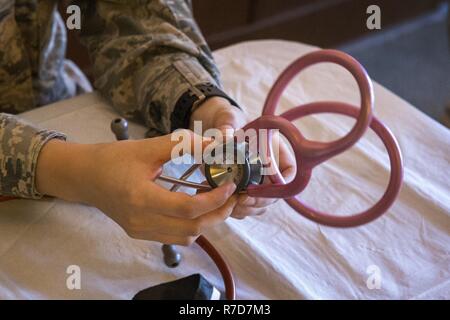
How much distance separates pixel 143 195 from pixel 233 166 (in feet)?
0.27

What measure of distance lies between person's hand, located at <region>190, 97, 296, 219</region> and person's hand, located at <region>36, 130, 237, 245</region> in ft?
0.08

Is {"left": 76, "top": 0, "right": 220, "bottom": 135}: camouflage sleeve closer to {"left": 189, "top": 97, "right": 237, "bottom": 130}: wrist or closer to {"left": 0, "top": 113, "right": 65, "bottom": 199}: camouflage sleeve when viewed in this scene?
→ {"left": 189, "top": 97, "right": 237, "bottom": 130}: wrist

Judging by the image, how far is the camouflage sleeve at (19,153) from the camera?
558mm

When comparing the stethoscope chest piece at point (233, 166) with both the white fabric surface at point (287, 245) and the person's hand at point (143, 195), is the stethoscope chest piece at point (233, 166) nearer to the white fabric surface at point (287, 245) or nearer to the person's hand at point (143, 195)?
the person's hand at point (143, 195)

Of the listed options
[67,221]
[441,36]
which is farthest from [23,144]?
[441,36]

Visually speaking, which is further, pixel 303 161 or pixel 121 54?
pixel 121 54

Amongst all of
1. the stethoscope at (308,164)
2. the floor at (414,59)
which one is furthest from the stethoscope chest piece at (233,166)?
the floor at (414,59)

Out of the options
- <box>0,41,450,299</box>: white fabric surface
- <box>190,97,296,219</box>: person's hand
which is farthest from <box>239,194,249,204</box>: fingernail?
<box>0,41,450,299</box>: white fabric surface

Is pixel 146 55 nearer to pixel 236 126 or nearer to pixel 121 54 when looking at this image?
pixel 121 54

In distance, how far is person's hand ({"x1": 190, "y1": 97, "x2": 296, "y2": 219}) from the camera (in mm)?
501

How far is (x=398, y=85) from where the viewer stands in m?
1.84

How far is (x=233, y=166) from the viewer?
464mm

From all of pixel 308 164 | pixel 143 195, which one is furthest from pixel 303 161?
pixel 143 195

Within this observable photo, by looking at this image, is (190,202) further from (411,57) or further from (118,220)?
(411,57)
